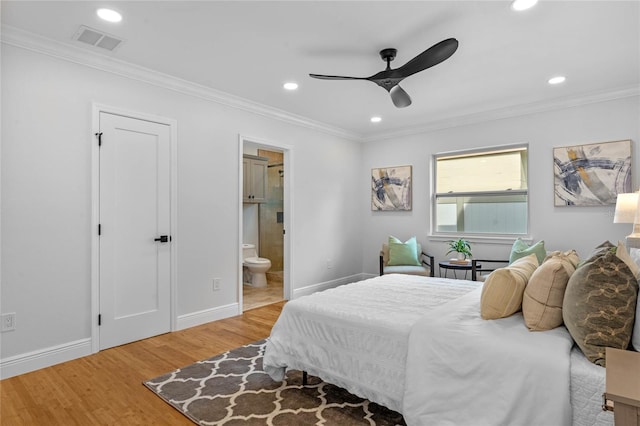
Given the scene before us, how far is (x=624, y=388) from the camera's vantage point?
1.01 metres

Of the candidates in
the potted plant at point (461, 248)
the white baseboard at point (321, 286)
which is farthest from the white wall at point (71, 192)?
the potted plant at point (461, 248)

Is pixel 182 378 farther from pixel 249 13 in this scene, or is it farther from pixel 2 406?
pixel 249 13

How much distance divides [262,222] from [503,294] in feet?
18.4

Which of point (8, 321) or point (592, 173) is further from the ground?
point (592, 173)

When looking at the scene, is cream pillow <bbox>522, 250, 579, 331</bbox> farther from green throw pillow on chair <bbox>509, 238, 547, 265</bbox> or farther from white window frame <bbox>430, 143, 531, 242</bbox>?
white window frame <bbox>430, 143, 531, 242</bbox>

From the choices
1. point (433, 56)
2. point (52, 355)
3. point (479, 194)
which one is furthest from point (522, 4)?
point (52, 355)

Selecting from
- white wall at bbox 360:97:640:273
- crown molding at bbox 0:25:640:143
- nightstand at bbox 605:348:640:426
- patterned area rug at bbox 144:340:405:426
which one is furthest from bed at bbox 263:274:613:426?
crown molding at bbox 0:25:640:143

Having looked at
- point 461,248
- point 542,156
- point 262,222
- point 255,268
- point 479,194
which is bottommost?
point 255,268

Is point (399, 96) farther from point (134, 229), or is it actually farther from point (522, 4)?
point (134, 229)

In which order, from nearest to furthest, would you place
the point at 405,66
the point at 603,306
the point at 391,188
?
the point at 603,306, the point at 405,66, the point at 391,188

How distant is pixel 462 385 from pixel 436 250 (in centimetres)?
380

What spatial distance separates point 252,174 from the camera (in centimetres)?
630

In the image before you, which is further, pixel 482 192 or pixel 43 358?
pixel 482 192

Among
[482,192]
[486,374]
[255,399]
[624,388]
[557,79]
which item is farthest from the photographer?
[482,192]
